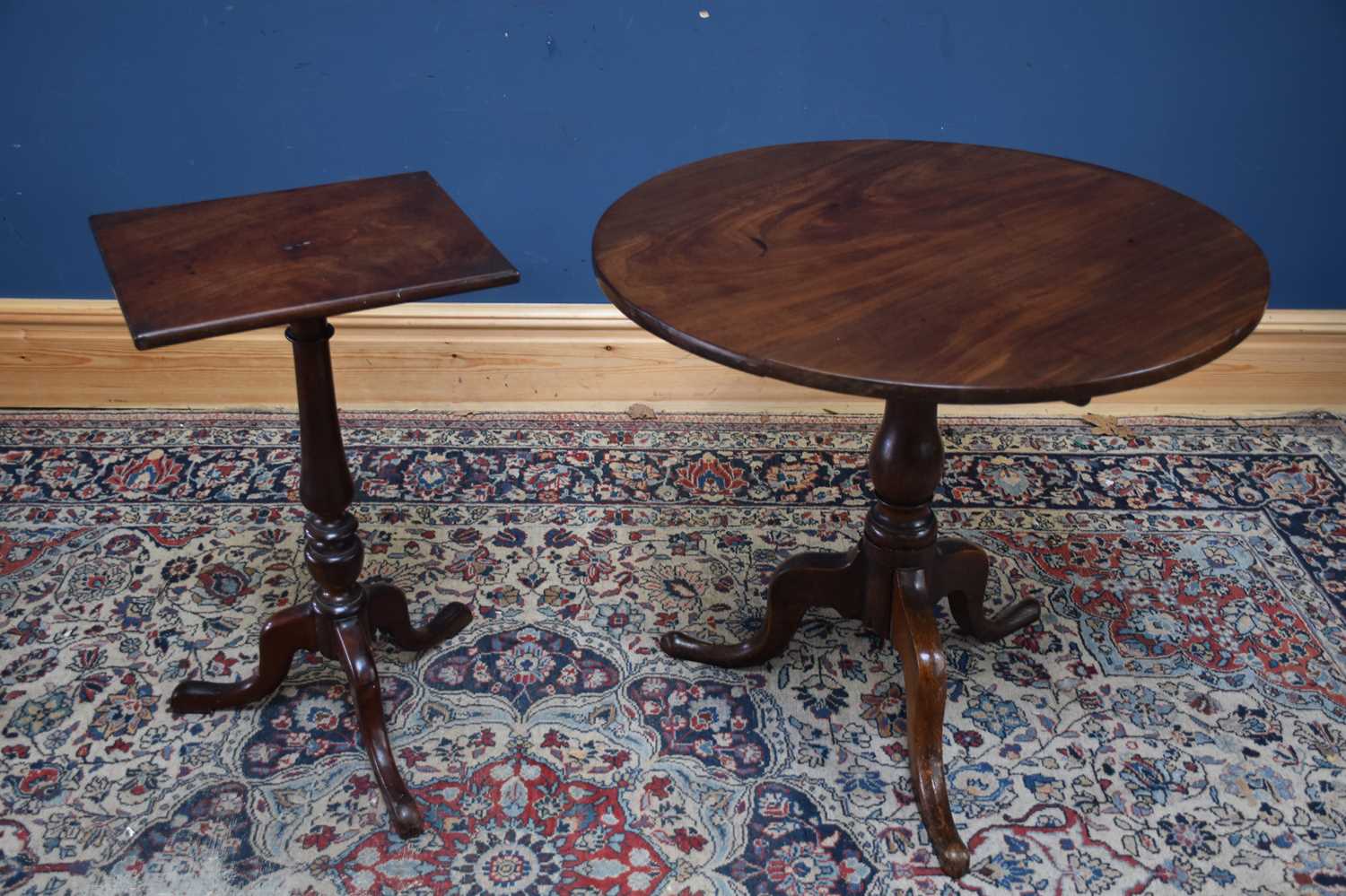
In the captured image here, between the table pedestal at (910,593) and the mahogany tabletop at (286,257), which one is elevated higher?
the mahogany tabletop at (286,257)

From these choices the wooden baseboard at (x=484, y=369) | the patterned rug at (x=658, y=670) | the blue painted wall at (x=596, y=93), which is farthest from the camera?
the wooden baseboard at (x=484, y=369)

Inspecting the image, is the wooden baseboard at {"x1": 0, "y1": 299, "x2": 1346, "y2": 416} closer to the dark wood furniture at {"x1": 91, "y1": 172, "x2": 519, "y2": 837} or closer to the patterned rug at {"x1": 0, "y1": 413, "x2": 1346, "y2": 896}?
the patterned rug at {"x1": 0, "y1": 413, "x2": 1346, "y2": 896}

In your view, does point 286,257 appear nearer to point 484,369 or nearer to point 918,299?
point 918,299

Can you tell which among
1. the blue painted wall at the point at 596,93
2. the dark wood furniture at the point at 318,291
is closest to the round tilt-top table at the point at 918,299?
the dark wood furniture at the point at 318,291

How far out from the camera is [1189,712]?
6.39 feet

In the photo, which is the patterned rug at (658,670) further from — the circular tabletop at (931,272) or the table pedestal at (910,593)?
the circular tabletop at (931,272)


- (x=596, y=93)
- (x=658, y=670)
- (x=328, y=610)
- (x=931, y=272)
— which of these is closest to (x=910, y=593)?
(x=658, y=670)

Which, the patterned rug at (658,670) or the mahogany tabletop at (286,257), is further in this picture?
the patterned rug at (658,670)

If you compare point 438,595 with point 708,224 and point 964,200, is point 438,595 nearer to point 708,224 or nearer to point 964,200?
point 708,224

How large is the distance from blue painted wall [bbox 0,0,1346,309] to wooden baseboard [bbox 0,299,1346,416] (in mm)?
199

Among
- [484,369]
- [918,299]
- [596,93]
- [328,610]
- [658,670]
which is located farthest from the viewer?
[484,369]

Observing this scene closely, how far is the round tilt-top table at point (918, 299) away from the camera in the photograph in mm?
1338

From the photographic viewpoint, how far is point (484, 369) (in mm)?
2771

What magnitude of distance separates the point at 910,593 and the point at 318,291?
969mm
